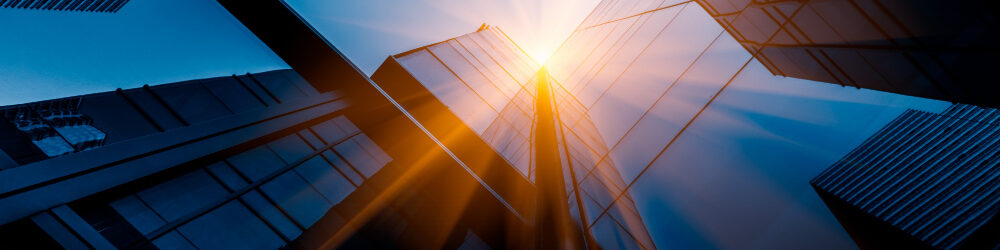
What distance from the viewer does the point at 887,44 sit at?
499cm

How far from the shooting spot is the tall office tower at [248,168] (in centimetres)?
266

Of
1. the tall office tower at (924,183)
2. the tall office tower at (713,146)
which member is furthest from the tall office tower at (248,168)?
the tall office tower at (924,183)

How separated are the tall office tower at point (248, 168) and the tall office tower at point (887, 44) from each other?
5.01m

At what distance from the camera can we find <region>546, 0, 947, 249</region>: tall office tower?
6.03 m

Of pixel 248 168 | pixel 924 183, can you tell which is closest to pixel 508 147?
pixel 248 168

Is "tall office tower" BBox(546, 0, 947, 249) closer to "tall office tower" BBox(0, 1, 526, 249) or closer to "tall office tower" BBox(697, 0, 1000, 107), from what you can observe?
"tall office tower" BBox(697, 0, 1000, 107)

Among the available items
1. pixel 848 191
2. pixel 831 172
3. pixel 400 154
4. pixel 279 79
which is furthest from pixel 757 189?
pixel 279 79

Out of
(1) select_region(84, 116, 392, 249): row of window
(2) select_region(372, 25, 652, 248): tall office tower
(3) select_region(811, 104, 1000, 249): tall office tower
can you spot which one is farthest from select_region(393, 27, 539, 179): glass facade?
(3) select_region(811, 104, 1000, 249): tall office tower

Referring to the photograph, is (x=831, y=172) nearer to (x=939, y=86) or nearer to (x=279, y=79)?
(x=939, y=86)

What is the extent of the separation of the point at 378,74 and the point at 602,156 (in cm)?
647

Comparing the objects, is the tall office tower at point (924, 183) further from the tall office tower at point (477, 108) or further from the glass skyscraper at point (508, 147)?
the tall office tower at point (477, 108)

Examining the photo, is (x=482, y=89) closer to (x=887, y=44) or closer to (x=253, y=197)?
(x=253, y=197)

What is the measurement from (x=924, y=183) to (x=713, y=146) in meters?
9.04

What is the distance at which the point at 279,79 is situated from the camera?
23.2 feet
